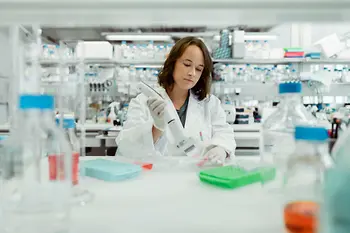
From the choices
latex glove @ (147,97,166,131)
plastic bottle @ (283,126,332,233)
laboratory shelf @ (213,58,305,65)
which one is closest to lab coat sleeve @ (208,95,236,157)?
latex glove @ (147,97,166,131)

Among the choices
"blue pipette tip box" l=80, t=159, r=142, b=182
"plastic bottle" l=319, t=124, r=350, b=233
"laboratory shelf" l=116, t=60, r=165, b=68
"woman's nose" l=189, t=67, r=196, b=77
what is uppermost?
"laboratory shelf" l=116, t=60, r=165, b=68

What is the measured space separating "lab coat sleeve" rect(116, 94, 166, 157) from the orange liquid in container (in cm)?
112

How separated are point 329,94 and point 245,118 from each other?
1.37 m

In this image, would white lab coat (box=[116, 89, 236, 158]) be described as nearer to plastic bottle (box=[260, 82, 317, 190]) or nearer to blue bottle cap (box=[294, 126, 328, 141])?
plastic bottle (box=[260, 82, 317, 190])

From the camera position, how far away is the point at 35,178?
28.4 inches

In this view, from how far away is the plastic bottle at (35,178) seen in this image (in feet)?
1.88

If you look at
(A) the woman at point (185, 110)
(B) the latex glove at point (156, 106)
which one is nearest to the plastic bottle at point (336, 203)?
(B) the latex glove at point (156, 106)

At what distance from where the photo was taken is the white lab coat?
1.72m

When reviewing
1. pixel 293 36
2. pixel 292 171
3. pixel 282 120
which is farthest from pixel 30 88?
pixel 293 36

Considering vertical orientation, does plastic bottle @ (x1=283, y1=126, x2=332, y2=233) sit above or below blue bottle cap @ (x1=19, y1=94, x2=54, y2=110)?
below

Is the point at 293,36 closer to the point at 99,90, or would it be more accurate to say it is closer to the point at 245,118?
the point at 245,118

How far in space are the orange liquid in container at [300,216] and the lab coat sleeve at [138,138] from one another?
3.68 feet

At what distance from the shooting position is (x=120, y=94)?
460 centimetres

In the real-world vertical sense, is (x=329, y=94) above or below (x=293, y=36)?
below
